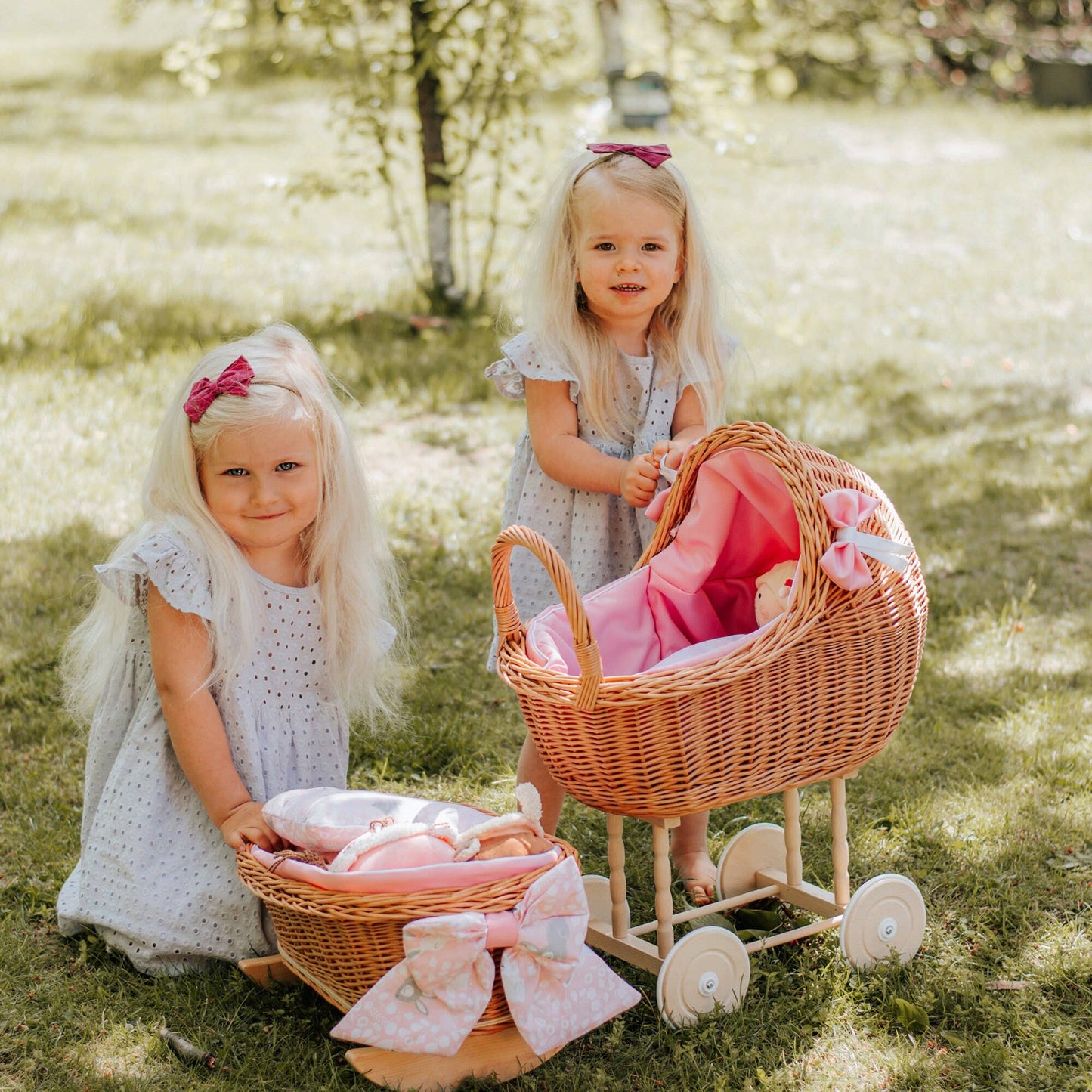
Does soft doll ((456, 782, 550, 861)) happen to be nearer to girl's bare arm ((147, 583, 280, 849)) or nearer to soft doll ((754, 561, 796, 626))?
girl's bare arm ((147, 583, 280, 849))

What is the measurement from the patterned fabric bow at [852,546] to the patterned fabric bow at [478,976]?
0.68 m

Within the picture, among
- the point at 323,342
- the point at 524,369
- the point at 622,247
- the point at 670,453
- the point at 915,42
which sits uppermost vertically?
the point at 622,247

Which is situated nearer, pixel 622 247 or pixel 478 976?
pixel 478 976

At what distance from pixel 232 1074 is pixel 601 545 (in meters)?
1.34

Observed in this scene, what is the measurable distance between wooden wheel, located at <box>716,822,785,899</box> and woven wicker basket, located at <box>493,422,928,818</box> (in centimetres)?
44

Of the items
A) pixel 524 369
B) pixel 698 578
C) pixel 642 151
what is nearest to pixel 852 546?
pixel 698 578

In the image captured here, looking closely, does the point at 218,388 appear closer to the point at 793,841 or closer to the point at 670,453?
the point at 670,453

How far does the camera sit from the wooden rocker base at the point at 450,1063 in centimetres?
229

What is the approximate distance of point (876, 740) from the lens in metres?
2.56

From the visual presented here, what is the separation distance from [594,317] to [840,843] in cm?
124

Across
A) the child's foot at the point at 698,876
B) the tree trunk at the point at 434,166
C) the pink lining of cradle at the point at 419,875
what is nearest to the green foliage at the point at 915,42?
the tree trunk at the point at 434,166

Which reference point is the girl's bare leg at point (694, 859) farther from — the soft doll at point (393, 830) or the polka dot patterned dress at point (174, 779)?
the polka dot patterned dress at point (174, 779)

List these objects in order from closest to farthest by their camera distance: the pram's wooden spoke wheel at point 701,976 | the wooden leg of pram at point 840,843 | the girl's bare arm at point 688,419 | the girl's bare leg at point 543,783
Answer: the pram's wooden spoke wheel at point 701,976, the wooden leg of pram at point 840,843, the girl's bare leg at point 543,783, the girl's bare arm at point 688,419

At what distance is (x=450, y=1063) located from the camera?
232 cm
